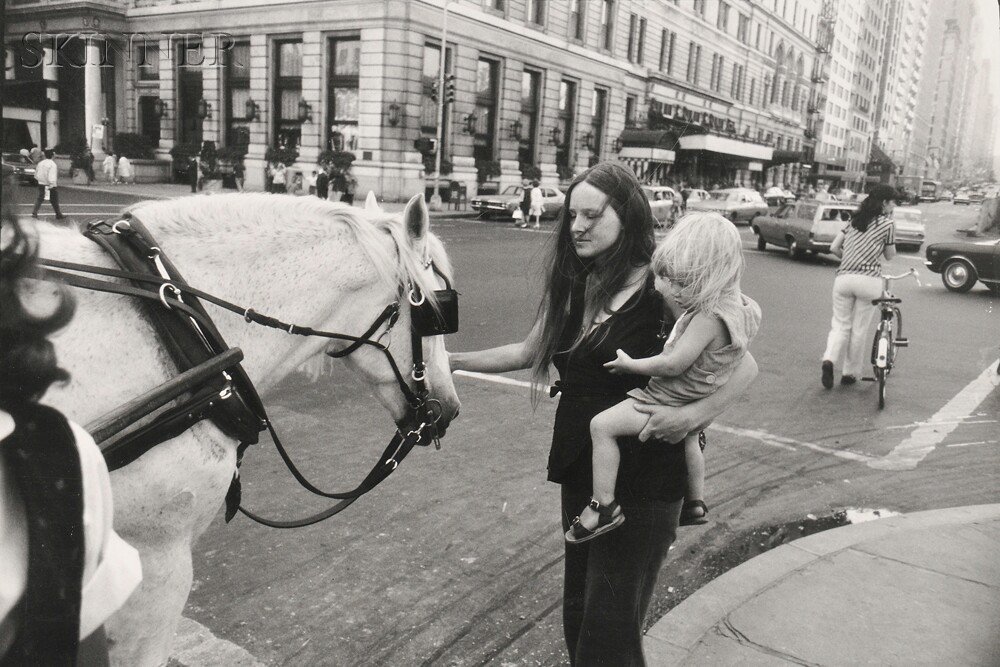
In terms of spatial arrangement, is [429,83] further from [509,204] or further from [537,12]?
[537,12]

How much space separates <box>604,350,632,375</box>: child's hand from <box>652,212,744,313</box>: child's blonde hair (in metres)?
0.28

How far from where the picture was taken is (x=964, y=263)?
1769 centimetres

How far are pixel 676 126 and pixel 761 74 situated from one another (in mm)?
9588

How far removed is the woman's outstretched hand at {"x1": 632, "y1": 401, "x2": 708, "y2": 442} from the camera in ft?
8.43

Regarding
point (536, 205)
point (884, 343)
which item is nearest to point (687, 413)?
point (884, 343)

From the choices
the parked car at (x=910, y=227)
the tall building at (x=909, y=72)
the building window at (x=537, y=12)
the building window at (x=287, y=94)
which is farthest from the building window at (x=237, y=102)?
the tall building at (x=909, y=72)

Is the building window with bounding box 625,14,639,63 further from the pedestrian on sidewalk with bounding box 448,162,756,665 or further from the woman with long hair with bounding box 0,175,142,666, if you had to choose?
the woman with long hair with bounding box 0,175,142,666

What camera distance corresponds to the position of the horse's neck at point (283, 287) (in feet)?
7.91

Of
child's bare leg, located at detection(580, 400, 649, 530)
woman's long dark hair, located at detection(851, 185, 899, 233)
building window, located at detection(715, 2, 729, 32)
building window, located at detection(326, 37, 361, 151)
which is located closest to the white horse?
child's bare leg, located at detection(580, 400, 649, 530)

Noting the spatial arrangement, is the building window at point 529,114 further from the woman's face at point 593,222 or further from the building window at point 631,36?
the woman's face at point 593,222

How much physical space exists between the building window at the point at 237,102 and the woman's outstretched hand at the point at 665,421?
1351 inches

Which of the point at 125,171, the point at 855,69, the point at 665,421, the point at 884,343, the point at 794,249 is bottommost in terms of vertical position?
the point at 884,343

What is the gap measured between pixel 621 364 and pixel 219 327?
4.14 ft

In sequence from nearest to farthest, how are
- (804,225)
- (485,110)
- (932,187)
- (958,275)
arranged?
1. (932,187)
2. (958,275)
3. (804,225)
4. (485,110)
